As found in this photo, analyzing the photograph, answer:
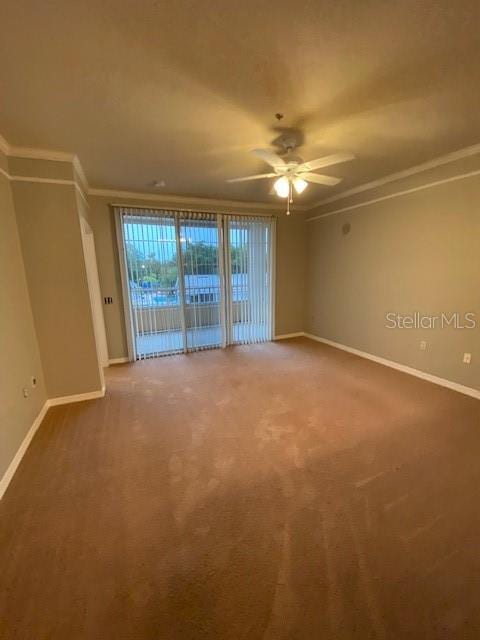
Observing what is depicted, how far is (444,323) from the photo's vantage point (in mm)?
3244

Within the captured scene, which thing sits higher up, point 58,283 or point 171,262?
point 171,262

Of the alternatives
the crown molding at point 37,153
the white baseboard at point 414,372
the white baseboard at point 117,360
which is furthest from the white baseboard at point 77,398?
the white baseboard at point 414,372

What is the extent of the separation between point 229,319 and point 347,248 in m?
2.31

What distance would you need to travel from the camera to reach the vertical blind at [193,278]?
4.28 metres

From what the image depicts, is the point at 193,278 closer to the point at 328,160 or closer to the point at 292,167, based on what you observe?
the point at 292,167

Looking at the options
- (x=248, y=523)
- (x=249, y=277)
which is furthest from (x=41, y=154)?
(x=248, y=523)

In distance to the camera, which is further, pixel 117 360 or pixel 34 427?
pixel 117 360

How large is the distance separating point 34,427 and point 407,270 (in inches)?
178

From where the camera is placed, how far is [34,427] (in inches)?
100

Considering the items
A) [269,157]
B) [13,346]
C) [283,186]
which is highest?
[269,157]

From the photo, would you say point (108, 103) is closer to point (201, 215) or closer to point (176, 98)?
point (176, 98)

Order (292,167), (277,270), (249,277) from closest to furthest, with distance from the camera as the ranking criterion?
(292,167)
(249,277)
(277,270)

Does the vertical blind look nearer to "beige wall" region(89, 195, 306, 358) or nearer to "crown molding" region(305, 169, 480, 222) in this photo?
"beige wall" region(89, 195, 306, 358)

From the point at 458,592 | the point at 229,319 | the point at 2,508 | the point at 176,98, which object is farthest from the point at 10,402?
the point at 229,319
